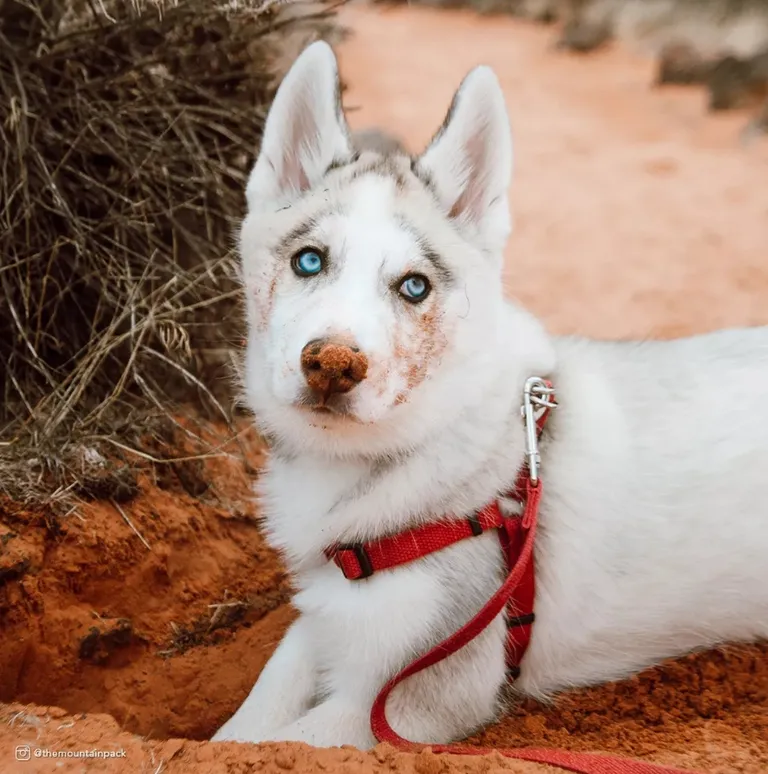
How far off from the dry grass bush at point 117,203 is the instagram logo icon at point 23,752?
40.0 inches

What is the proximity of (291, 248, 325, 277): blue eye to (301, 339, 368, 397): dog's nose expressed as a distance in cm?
31

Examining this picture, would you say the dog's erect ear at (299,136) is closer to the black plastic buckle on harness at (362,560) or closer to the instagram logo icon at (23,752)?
the black plastic buckle on harness at (362,560)

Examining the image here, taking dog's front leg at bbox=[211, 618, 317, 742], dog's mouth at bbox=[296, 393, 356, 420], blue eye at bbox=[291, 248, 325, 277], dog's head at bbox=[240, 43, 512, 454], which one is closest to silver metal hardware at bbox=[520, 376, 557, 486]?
dog's head at bbox=[240, 43, 512, 454]

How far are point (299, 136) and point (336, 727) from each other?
1539mm

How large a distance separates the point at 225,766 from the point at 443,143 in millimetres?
1578

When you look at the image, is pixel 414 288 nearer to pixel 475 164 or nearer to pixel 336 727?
pixel 475 164

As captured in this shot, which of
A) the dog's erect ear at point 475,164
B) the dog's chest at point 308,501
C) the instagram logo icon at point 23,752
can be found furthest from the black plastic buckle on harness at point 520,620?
the instagram logo icon at point 23,752

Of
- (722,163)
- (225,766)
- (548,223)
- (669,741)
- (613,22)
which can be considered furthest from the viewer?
(613,22)

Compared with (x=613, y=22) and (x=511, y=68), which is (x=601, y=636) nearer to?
(x=511, y=68)

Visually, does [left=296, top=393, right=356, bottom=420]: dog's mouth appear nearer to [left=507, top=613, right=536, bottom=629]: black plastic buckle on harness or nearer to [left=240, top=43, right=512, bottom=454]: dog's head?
[left=240, top=43, right=512, bottom=454]: dog's head

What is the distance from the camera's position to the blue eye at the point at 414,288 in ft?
6.38

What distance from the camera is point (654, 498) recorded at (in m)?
2.16

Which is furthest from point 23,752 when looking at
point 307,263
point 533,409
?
point 533,409

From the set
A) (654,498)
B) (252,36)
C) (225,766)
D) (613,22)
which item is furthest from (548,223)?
(613,22)
